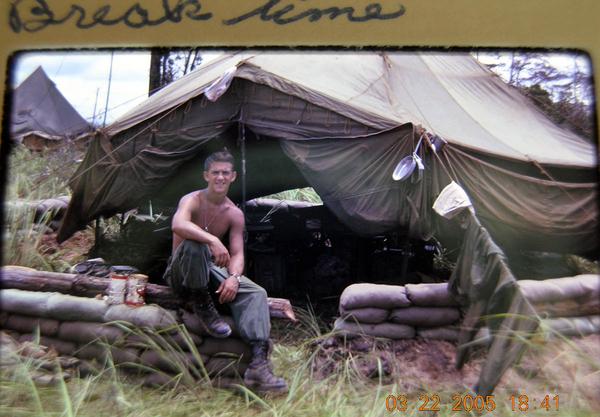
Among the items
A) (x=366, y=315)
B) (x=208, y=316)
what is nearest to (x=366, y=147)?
(x=366, y=315)

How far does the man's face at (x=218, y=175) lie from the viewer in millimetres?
2891

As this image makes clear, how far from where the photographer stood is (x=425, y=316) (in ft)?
10.3

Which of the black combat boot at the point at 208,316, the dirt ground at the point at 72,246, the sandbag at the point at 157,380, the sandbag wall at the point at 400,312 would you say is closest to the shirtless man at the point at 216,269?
the black combat boot at the point at 208,316

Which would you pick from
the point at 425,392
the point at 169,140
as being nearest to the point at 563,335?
the point at 425,392

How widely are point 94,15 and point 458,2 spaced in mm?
1543

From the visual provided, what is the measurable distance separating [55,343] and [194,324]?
34.1 inches

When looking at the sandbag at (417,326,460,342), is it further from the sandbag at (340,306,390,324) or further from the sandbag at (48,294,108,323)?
the sandbag at (48,294,108,323)

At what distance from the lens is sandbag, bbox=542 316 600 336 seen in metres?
2.02

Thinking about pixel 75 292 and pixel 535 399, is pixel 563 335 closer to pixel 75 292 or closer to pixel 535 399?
pixel 535 399

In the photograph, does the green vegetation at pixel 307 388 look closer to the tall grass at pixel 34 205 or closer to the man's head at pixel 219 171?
the tall grass at pixel 34 205

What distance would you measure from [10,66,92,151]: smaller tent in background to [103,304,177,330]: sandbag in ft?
3.71

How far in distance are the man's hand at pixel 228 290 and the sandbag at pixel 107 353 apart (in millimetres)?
583

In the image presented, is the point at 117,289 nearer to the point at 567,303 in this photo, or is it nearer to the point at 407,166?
the point at 407,166

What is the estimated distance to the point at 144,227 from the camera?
185 inches
